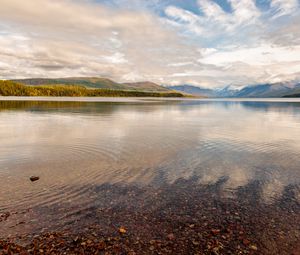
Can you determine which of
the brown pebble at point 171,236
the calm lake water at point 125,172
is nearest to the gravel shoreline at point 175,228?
the brown pebble at point 171,236

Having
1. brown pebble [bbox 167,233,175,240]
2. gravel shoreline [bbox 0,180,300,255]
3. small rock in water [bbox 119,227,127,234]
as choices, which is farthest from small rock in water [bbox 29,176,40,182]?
brown pebble [bbox 167,233,175,240]

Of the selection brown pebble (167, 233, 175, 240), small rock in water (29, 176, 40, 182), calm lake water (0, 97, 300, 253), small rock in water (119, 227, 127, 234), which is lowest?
brown pebble (167, 233, 175, 240)

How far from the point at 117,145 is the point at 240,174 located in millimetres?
14621

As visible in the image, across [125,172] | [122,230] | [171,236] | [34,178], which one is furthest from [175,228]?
[34,178]

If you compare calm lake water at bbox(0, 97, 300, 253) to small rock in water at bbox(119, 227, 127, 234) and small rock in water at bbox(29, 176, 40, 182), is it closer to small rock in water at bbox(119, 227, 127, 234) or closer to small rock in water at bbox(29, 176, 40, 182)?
small rock in water at bbox(29, 176, 40, 182)

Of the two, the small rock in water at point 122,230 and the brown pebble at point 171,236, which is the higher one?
the small rock in water at point 122,230

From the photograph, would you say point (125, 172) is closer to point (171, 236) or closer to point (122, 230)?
point (122, 230)

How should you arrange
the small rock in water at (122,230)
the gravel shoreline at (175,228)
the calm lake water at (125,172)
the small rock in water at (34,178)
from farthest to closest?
the small rock in water at (34,178)
the calm lake water at (125,172)
the small rock in water at (122,230)
the gravel shoreline at (175,228)

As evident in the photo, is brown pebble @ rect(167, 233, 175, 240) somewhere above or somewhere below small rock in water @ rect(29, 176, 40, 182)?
below

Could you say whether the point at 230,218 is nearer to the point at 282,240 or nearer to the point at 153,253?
the point at 282,240

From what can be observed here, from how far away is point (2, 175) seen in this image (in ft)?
54.7

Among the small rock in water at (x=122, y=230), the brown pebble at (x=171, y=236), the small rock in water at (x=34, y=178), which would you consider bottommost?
the brown pebble at (x=171, y=236)

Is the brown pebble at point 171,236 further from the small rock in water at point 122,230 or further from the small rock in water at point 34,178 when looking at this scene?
the small rock in water at point 34,178

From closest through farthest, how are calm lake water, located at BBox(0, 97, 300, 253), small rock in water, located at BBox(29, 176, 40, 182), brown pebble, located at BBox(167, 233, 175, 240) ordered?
brown pebble, located at BBox(167, 233, 175, 240) → calm lake water, located at BBox(0, 97, 300, 253) → small rock in water, located at BBox(29, 176, 40, 182)
